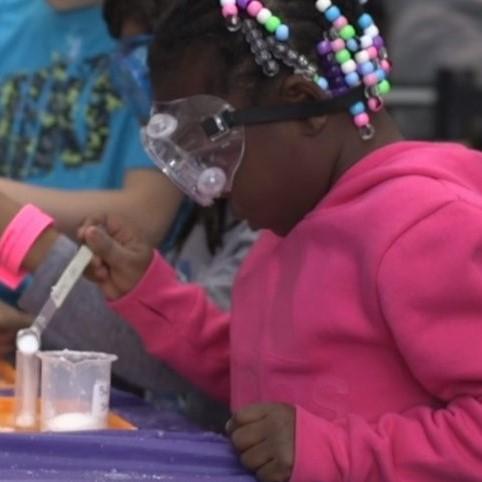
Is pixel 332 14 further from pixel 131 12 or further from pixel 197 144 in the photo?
pixel 131 12

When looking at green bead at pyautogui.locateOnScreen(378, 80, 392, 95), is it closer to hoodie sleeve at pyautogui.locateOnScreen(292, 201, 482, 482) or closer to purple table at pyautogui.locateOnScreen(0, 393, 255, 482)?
hoodie sleeve at pyautogui.locateOnScreen(292, 201, 482, 482)

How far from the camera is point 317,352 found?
67.4 inches

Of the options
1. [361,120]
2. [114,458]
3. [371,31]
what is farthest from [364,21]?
[114,458]

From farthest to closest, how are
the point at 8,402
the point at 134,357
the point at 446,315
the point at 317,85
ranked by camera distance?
the point at 134,357
the point at 8,402
the point at 317,85
the point at 446,315

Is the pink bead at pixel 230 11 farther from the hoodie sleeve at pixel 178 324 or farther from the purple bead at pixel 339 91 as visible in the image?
the hoodie sleeve at pixel 178 324

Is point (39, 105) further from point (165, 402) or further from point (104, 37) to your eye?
point (165, 402)

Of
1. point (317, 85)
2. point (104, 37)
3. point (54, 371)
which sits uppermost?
point (317, 85)

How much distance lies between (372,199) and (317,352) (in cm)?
19

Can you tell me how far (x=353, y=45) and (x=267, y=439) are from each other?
0.49 metres

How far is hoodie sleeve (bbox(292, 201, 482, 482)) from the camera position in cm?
159

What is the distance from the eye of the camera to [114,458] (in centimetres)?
166

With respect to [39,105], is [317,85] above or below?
above

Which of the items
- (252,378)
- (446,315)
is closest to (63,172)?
(252,378)

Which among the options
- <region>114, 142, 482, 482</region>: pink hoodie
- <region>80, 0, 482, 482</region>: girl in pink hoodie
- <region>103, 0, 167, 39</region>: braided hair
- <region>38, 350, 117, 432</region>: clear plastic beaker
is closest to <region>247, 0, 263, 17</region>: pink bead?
<region>80, 0, 482, 482</region>: girl in pink hoodie
